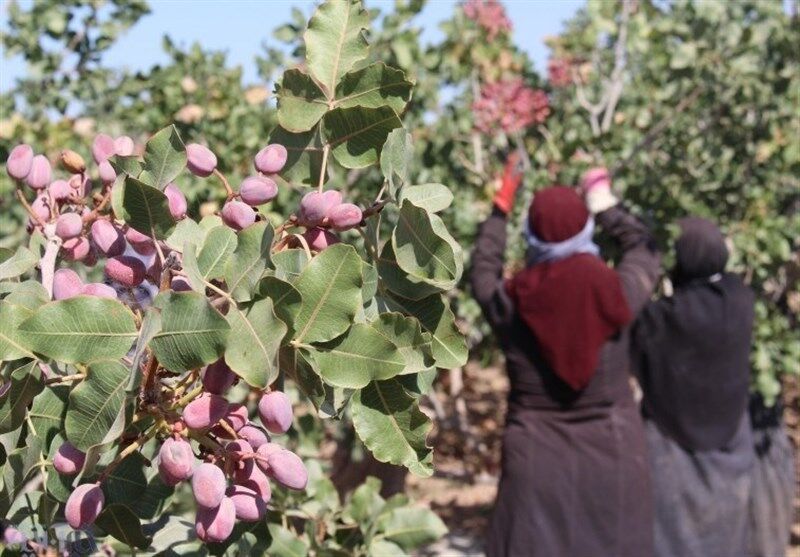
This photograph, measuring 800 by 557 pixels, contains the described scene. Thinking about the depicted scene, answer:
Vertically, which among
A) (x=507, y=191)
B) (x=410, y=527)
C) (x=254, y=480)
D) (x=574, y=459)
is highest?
(x=254, y=480)

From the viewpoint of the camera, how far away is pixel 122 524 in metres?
1.03

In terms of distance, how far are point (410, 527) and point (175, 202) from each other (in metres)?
0.79

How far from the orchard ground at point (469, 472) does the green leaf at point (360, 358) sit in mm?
3811

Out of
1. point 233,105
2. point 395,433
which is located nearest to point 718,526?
point 233,105

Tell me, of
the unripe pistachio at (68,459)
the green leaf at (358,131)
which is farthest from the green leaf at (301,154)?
the unripe pistachio at (68,459)

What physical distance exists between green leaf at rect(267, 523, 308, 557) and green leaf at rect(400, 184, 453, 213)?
58cm

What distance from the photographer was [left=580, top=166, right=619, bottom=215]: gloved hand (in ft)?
11.7

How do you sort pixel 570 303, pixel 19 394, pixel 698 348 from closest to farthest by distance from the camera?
pixel 19 394
pixel 570 303
pixel 698 348

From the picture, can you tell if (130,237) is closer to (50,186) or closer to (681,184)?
(50,186)

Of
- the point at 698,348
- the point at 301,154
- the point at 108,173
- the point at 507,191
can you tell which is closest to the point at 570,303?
the point at 507,191

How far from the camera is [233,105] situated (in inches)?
161

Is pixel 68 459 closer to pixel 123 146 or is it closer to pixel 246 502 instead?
pixel 246 502

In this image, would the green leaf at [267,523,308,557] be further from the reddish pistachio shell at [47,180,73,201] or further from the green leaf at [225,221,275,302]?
the green leaf at [225,221,275,302]

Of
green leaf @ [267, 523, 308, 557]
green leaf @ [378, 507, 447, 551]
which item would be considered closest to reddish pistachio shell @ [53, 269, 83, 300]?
green leaf @ [267, 523, 308, 557]
